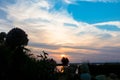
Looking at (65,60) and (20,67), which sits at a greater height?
(65,60)

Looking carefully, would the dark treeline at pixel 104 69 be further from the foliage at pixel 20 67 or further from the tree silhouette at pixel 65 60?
the foliage at pixel 20 67

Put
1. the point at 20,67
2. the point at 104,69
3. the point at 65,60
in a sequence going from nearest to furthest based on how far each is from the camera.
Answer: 1. the point at 20,67
2. the point at 104,69
3. the point at 65,60

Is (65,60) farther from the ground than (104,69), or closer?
farther from the ground

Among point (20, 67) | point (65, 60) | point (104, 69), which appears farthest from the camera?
point (65, 60)

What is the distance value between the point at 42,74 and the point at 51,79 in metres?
0.43

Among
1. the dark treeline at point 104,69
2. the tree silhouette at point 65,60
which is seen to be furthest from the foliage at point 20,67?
the tree silhouette at point 65,60

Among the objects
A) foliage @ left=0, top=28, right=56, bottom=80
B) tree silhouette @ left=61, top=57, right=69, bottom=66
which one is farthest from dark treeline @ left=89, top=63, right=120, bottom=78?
foliage @ left=0, top=28, right=56, bottom=80

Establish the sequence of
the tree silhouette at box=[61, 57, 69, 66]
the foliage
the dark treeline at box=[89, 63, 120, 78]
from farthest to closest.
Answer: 1. the tree silhouette at box=[61, 57, 69, 66]
2. the dark treeline at box=[89, 63, 120, 78]
3. the foliage

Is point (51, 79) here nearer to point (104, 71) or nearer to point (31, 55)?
point (31, 55)

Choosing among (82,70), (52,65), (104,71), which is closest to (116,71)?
(104,71)

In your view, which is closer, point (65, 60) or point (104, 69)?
point (104, 69)

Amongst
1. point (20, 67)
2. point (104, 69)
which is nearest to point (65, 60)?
point (104, 69)

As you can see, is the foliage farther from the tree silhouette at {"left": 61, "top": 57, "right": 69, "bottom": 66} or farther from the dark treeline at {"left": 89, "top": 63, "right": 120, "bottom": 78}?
the tree silhouette at {"left": 61, "top": 57, "right": 69, "bottom": 66}

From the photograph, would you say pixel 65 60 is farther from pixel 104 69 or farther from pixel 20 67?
pixel 20 67
